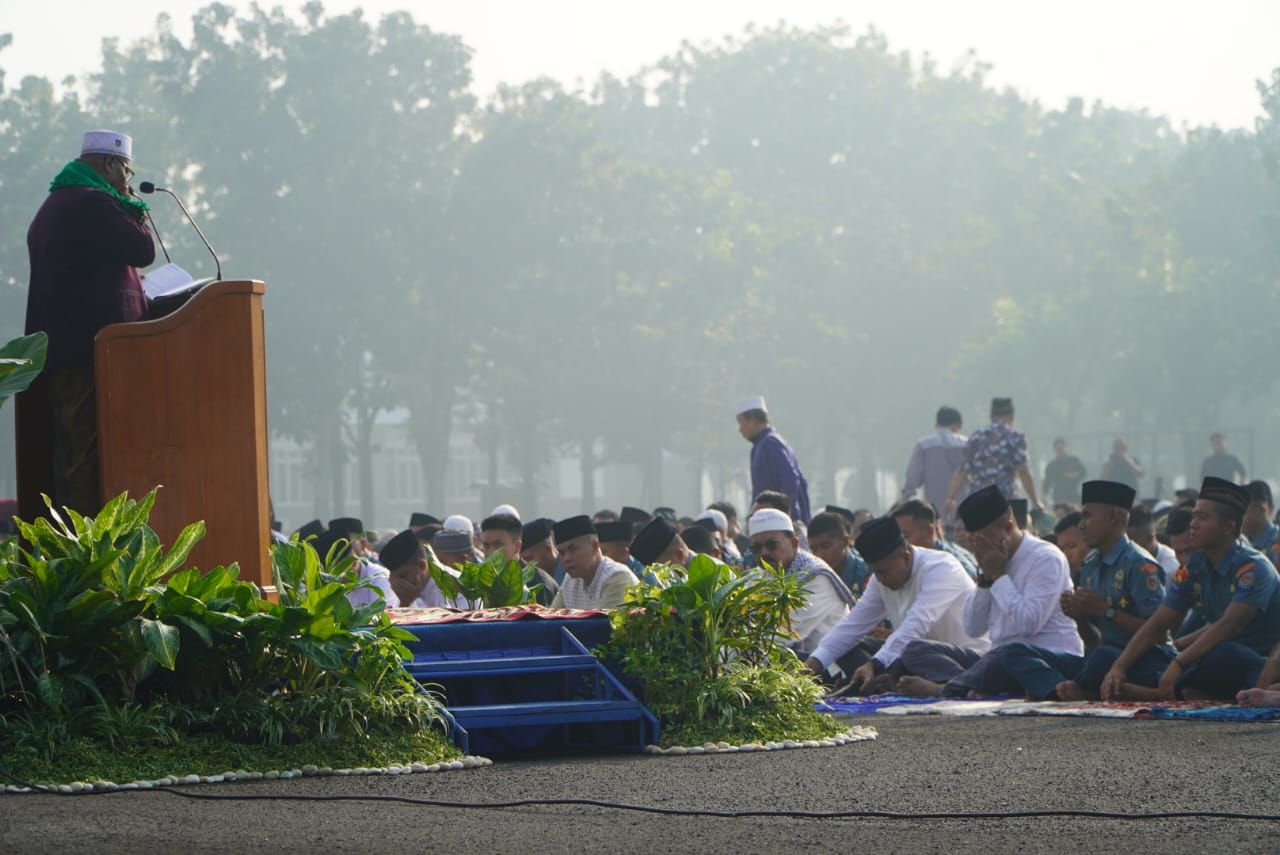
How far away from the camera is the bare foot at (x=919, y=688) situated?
1045cm

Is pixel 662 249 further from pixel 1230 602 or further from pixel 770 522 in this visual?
pixel 1230 602

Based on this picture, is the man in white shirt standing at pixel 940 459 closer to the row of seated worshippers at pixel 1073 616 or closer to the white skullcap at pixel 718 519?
the white skullcap at pixel 718 519

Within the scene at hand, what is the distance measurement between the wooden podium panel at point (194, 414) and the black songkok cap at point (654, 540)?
471 cm

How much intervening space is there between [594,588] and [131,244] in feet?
12.7

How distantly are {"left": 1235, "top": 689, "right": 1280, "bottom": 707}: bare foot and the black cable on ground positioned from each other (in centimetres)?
332

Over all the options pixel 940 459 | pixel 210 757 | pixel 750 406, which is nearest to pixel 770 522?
pixel 750 406

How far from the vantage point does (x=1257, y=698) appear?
8.90 m

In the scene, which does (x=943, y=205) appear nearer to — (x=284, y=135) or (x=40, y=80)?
(x=284, y=135)

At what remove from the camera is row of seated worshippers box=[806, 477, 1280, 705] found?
31.1ft

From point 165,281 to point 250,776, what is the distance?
2.29m

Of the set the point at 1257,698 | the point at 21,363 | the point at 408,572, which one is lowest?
the point at 1257,698

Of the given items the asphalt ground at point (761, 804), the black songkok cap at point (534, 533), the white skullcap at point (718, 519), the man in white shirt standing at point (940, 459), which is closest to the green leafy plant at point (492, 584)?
the asphalt ground at point (761, 804)

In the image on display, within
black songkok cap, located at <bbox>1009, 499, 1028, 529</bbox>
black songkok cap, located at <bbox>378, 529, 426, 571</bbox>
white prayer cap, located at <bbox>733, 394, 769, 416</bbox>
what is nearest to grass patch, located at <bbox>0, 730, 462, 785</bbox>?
black songkok cap, located at <bbox>378, 529, 426, 571</bbox>

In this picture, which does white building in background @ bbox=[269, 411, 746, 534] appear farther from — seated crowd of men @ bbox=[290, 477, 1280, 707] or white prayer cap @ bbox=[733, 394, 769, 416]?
seated crowd of men @ bbox=[290, 477, 1280, 707]
